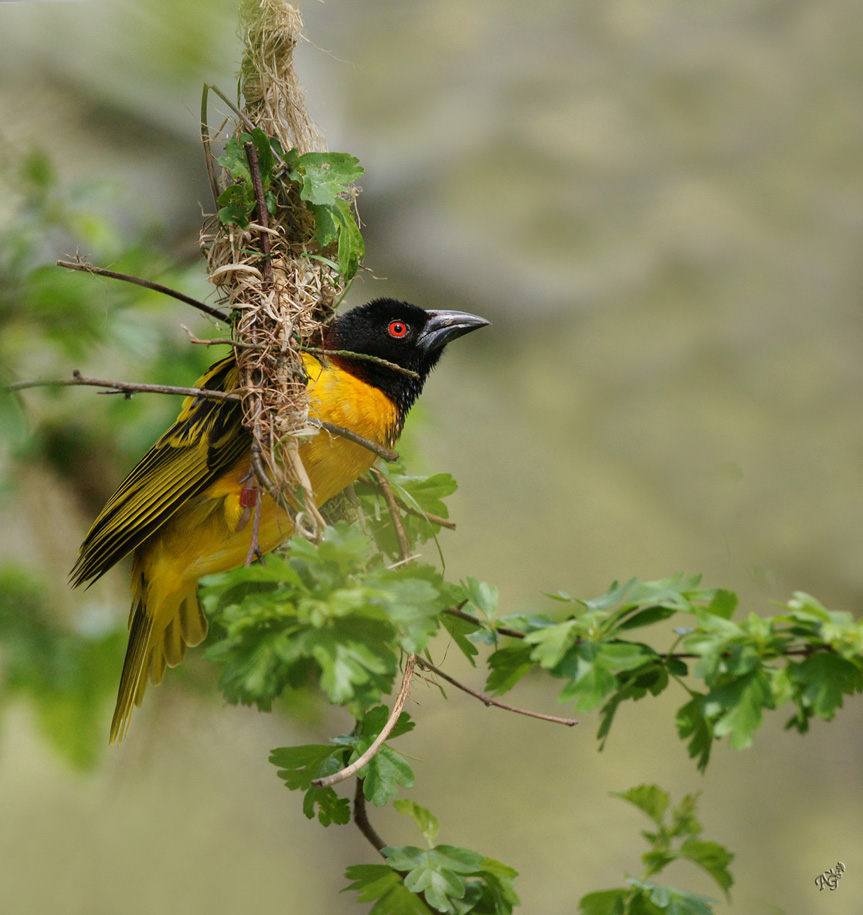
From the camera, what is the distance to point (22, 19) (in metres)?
3.20

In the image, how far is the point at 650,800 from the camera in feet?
3.66

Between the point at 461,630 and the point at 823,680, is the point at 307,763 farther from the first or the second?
the point at 823,680

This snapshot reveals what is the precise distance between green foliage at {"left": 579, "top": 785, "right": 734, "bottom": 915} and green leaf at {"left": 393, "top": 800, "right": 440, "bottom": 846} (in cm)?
25

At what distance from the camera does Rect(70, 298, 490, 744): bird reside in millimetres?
1208

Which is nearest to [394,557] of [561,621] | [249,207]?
[561,621]

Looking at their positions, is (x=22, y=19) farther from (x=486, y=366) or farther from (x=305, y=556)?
(x=305, y=556)

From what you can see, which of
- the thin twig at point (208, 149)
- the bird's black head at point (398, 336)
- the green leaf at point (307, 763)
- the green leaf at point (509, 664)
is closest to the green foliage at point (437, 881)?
the green leaf at point (307, 763)

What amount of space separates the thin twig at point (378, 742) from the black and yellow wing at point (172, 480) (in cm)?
44

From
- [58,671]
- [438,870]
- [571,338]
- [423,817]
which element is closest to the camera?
[438,870]

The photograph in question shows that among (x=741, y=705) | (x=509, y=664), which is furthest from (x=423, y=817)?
(x=741, y=705)

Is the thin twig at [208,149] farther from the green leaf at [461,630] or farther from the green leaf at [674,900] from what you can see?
the green leaf at [674,900]

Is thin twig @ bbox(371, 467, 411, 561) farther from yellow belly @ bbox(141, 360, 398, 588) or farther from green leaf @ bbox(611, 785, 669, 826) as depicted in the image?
green leaf @ bbox(611, 785, 669, 826)

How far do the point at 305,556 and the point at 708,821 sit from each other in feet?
9.43

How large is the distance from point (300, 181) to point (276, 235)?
85 millimetres
